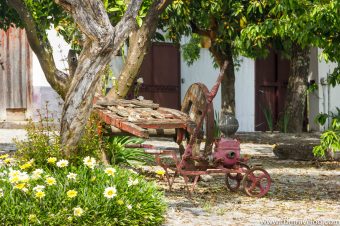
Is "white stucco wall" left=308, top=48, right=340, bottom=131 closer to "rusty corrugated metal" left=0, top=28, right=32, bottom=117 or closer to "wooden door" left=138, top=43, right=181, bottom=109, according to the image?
"wooden door" left=138, top=43, right=181, bottom=109

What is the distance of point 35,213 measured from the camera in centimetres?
620

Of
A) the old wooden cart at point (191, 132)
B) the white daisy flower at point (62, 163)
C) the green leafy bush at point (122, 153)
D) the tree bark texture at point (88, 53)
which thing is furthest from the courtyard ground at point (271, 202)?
the tree bark texture at point (88, 53)

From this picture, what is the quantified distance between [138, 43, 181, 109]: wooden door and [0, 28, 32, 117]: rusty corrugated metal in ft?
10.3

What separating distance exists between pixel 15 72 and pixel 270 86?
24.3 feet

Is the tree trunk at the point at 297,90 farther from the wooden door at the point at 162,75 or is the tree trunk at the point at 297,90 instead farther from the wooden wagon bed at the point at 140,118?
the wooden wagon bed at the point at 140,118

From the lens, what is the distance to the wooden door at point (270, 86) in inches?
843

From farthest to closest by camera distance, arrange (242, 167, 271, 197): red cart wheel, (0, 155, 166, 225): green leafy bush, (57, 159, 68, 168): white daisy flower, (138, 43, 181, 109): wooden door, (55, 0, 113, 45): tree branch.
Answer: (138, 43, 181, 109): wooden door
(242, 167, 271, 197): red cart wheel
(55, 0, 113, 45): tree branch
(57, 159, 68, 168): white daisy flower
(0, 155, 166, 225): green leafy bush

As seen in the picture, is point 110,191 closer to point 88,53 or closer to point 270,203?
point 88,53

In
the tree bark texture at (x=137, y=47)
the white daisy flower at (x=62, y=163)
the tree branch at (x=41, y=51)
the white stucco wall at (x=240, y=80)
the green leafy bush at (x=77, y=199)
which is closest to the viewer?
the green leafy bush at (x=77, y=199)

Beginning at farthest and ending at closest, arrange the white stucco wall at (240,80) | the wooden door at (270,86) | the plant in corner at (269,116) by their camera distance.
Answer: the wooden door at (270,86)
the white stucco wall at (240,80)
the plant in corner at (269,116)

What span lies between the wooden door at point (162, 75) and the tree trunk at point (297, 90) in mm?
3325

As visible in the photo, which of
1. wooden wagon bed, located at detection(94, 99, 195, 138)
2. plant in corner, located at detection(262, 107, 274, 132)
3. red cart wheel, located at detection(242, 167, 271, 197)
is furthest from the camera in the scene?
plant in corner, located at detection(262, 107, 274, 132)

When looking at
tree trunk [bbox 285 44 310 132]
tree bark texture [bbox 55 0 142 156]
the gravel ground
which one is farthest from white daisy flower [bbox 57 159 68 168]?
tree trunk [bbox 285 44 310 132]

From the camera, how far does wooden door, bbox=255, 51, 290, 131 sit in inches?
843
